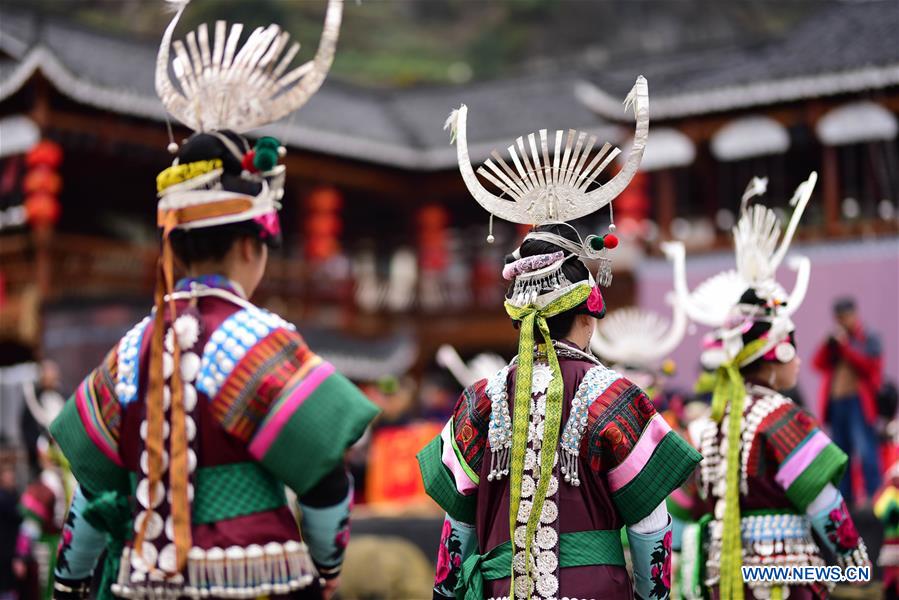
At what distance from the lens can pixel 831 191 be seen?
14.2 meters

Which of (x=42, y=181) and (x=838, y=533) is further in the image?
(x=42, y=181)

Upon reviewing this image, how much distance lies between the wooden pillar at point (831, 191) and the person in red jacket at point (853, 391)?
471cm

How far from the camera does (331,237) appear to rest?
18.8m

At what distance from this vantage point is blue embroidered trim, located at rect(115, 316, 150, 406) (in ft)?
Result: 11.0

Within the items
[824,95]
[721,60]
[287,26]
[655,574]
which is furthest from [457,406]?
[287,26]

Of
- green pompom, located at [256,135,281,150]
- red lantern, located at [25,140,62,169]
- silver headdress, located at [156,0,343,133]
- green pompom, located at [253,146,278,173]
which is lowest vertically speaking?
green pompom, located at [253,146,278,173]

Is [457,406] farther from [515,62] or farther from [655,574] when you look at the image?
[515,62]

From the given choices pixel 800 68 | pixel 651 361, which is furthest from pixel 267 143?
pixel 800 68

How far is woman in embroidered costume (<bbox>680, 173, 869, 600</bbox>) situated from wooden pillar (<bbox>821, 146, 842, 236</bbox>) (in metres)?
9.18

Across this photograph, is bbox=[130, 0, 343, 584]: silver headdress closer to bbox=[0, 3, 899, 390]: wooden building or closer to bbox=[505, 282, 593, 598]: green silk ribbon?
bbox=[505, 282, 593, 598]: green silk ribbon

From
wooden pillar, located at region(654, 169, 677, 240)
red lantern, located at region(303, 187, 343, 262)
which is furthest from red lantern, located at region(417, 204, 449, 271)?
wooden pillar, located at region(654, 169, 677, 240)

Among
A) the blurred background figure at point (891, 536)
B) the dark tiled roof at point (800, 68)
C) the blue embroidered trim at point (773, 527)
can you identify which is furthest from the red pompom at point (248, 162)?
the dark tiled roof at point (800, 68)

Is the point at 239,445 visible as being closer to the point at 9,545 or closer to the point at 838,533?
the point at 838,533

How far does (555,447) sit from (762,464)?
133 cm
